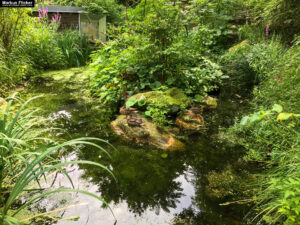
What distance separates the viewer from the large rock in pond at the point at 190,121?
9.88 feet

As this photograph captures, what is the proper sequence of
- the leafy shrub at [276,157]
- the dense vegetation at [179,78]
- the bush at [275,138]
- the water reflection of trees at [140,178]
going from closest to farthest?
1. the leafy shrub at [276,157]
2. the dense vegetation at [179,78]
3. the bush at [275,138]
4. the water reflection of trees at [140,178]

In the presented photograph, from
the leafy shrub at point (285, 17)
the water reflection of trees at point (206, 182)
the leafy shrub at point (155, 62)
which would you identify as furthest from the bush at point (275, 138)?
the leafy shrub at point (285, 17)

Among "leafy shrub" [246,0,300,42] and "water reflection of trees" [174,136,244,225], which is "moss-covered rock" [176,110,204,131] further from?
"leafy shrub" [246,0,300,42]

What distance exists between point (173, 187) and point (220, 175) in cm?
53

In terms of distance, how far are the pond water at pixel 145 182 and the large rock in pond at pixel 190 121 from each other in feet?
0.49

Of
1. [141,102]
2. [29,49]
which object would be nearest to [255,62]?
[141,102]

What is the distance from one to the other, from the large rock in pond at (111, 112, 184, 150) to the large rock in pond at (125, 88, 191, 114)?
0.24 metres

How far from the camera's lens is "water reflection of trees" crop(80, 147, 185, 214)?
1.76 m

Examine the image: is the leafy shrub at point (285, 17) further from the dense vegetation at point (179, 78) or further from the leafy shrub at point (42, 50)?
the leafy shrub at point (42, 50)

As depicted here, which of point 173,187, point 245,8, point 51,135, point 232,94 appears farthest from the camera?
point 245,8

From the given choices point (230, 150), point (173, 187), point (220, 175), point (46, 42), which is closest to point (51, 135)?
point (173, 187)

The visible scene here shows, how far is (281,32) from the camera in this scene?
5.63m

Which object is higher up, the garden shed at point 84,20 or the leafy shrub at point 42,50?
the garden shed at point 84,20

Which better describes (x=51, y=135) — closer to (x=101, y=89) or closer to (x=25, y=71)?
(x=101, y=89)
